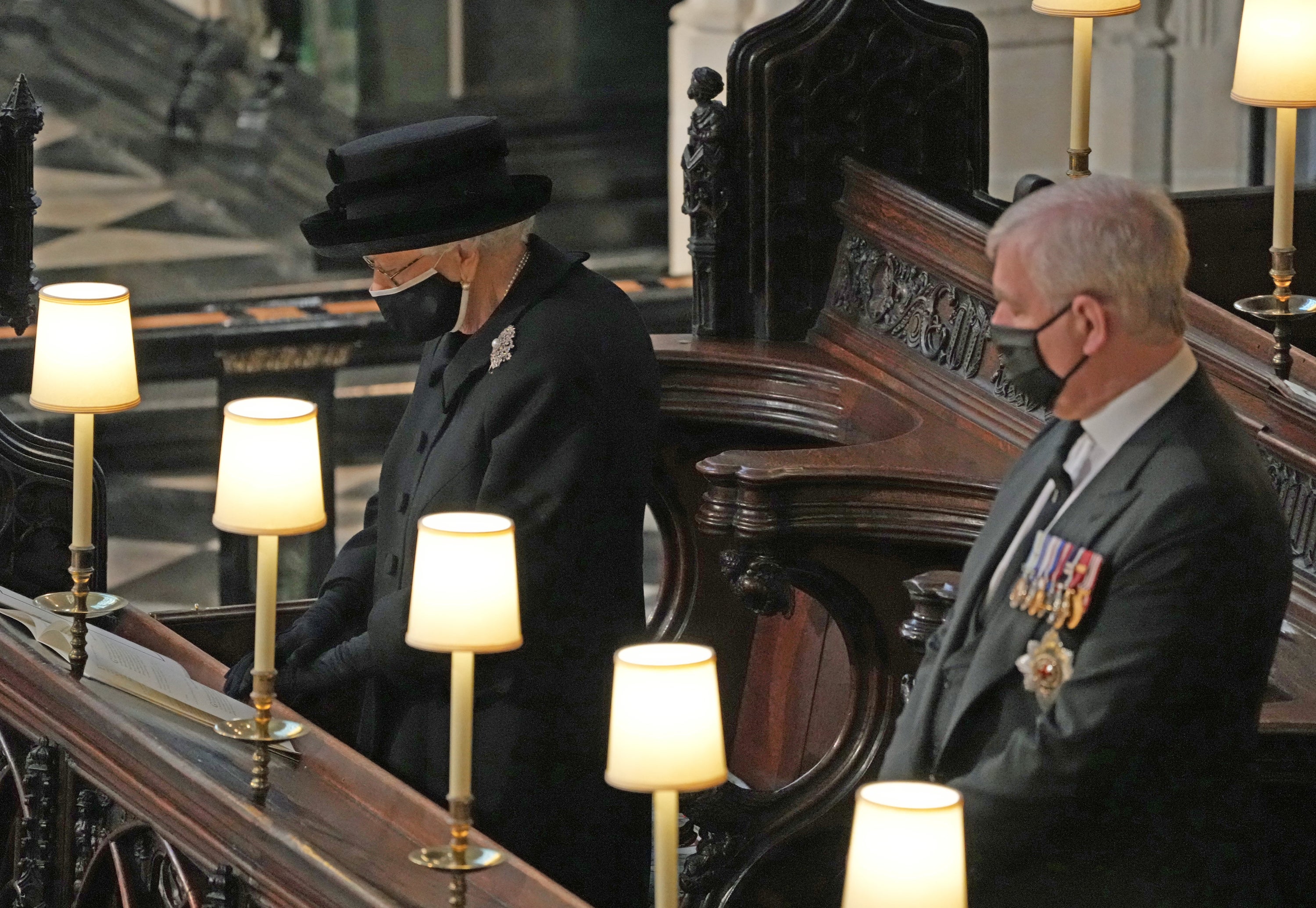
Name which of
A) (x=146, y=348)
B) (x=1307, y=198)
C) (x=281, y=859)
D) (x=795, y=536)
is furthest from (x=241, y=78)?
(x=281, y=859)

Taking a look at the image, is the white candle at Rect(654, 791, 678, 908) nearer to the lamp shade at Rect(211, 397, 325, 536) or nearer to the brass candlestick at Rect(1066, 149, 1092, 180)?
the lamp shade at Rect(211, 397, 325, 536)

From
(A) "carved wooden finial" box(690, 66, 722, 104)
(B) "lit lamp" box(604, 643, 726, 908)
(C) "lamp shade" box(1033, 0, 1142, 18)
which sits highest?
(C) "lamp shade" box(1033, 0, 1142, 18)

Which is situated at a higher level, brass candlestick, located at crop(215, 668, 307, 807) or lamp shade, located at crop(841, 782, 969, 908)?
lamp shade, located at crop(841, 782, 969, 908)

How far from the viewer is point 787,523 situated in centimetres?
369

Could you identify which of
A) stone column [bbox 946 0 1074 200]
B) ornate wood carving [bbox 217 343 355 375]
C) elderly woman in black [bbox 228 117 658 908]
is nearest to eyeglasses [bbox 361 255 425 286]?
elderly woman in black [bbox 228 117 658 908]

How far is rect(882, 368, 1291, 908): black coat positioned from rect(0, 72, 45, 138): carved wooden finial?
222 cm

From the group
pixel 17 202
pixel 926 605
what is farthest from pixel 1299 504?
pixel 17 202

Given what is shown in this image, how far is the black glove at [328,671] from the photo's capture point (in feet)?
10.5

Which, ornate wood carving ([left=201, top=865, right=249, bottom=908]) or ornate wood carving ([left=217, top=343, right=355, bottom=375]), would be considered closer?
ornate wood carving ([left=201, top=865, right=249, bottom=908])

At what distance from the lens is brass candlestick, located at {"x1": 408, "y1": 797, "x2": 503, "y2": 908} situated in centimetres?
238

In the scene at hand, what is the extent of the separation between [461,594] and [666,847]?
358mm

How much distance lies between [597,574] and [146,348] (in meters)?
5.15

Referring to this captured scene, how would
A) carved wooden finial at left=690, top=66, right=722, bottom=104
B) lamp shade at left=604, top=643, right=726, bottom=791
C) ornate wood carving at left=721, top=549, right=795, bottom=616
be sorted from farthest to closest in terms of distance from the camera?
1. carved wooden finial at left=690, top=66, right=722, bottom=104
2. ornate wood carving at left=721, top=549, right=795, bottom=616
3. lamp shade at left=604, top=643, right=726, bottom=791

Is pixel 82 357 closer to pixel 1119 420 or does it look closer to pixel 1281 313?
pixel 1119 420
